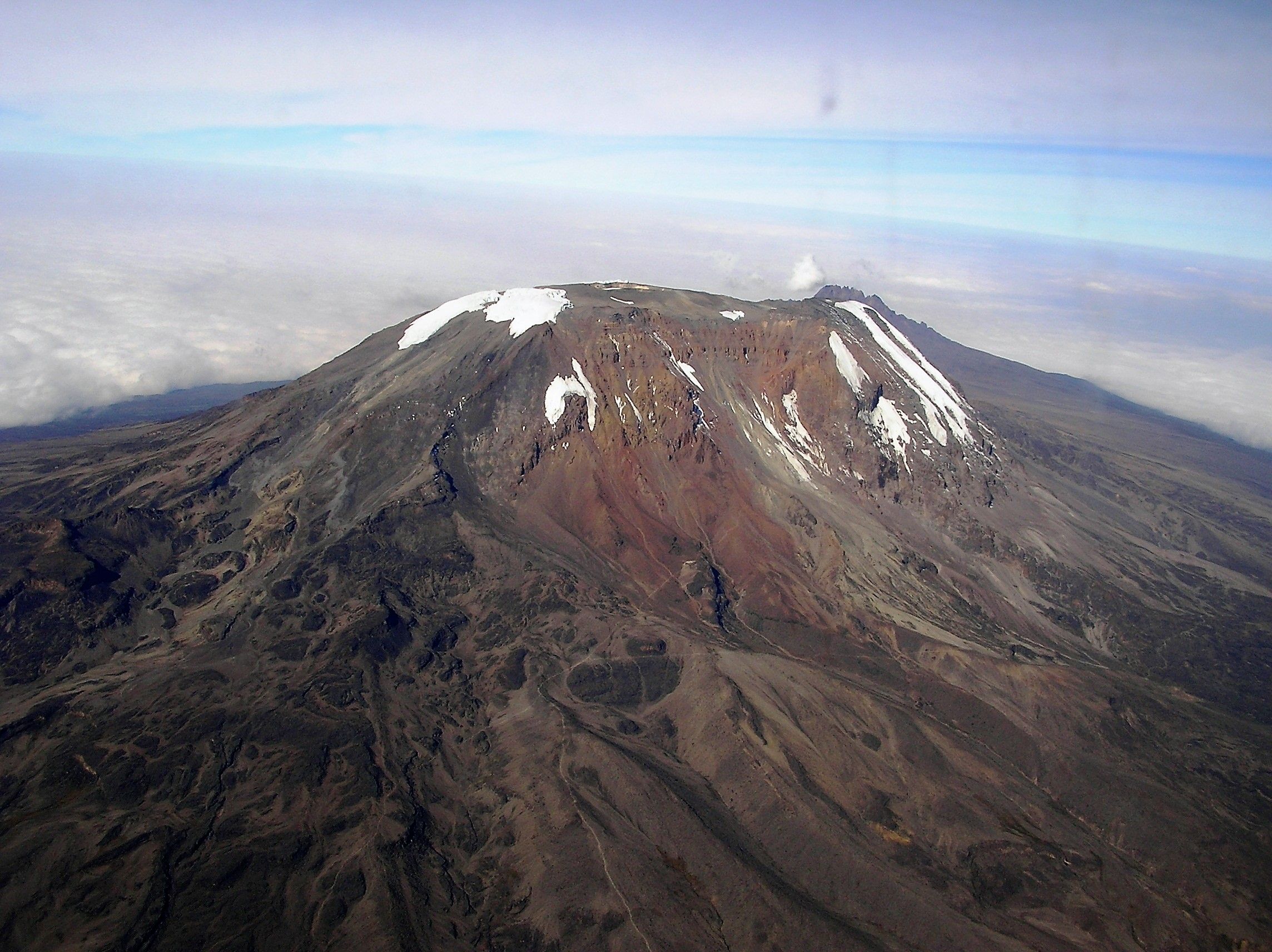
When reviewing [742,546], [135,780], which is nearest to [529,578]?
[742,546]

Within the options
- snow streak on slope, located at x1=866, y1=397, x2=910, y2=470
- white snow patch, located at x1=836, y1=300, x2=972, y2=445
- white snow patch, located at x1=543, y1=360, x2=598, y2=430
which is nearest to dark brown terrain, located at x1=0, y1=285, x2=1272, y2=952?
white snow patch, located at x1=543, y1=360, x2=598, y2=430

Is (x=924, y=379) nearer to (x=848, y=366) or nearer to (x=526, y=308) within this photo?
(x=848, y=366)

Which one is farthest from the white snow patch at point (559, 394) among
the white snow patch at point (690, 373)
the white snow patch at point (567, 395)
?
the white snow patch at point (690, 373)

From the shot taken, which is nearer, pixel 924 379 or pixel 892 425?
pixel 892 425

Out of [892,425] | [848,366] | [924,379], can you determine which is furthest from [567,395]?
[924,379]

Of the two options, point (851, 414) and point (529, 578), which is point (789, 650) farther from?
point (851, 414)

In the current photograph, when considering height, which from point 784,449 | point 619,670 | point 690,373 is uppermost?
point 690,373
